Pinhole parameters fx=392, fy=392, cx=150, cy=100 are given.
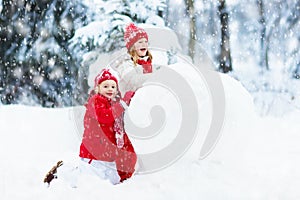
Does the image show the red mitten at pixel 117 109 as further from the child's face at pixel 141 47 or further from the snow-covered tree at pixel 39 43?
the snow-covered tree at pixel 39 43

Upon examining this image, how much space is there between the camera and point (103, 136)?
3779mm

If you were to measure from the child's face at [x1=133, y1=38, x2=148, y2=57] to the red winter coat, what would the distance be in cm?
93

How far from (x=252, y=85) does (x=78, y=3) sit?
7034mm

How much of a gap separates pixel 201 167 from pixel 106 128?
1.01 m

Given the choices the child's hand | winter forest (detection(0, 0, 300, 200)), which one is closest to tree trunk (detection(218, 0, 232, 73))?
winter forest (detection(0, 0, 300, 200))

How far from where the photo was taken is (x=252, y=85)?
13.7 meters

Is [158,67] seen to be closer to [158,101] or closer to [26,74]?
[158,101]

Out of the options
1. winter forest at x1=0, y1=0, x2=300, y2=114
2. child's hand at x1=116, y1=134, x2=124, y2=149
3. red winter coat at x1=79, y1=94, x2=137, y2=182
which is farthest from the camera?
winter forest at x1=0, y1=0, x2=300, y2=114

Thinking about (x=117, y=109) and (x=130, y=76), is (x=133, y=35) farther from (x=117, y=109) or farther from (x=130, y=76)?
(x=117, y=109)

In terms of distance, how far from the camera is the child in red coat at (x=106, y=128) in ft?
12.2

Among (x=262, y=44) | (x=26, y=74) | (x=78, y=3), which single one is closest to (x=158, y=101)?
(x=78, y=3)

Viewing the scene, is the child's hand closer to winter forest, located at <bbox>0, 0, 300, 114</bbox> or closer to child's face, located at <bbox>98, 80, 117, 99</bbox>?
child's face, located at <bbox>98, 80, 117, 99</bbox>

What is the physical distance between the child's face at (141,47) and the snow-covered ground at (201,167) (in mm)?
833

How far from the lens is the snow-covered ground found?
322 cm
